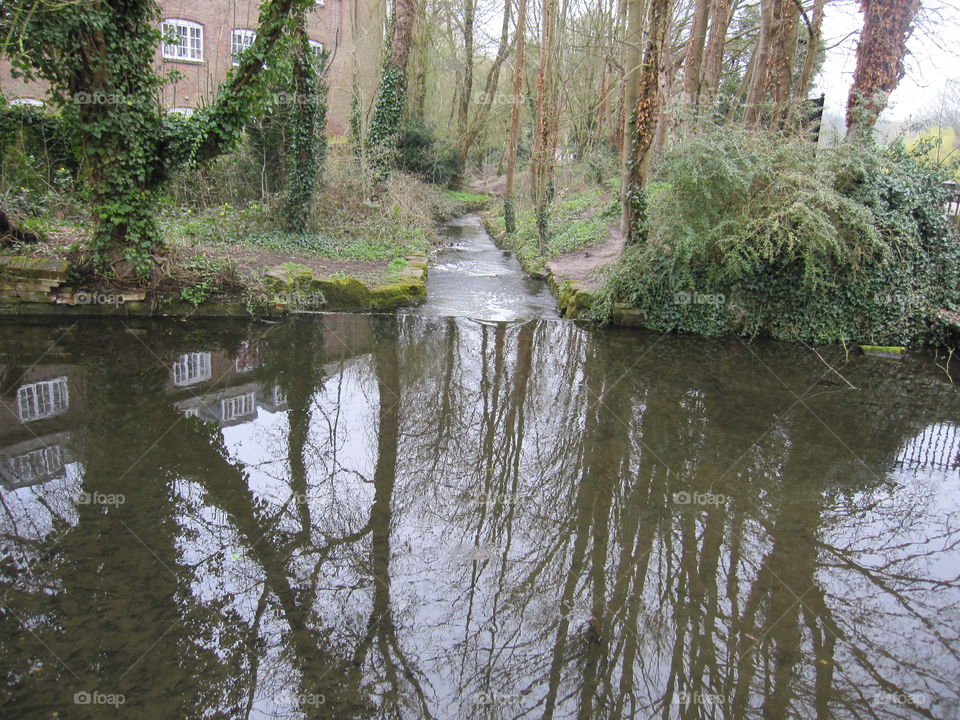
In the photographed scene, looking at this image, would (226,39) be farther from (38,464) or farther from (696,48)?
(38,464)

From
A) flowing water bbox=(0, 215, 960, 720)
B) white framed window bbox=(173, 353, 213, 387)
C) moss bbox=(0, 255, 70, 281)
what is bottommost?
flowing water bbox=(0, 215, 960, 720)

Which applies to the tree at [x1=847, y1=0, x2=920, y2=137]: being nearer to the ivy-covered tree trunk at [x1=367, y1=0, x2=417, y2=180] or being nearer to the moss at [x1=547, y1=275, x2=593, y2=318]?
the moss at [x1=547, y1=275, x2=593, y2=318]

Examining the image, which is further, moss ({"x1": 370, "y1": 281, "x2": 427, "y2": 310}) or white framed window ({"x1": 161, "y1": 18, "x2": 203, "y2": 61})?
white framed window ({"x1": 161, "y1": 18, "x2": 203, "y2": 61})

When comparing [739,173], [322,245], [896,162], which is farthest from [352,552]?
[896,162]

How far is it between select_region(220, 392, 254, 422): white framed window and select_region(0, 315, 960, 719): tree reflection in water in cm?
5

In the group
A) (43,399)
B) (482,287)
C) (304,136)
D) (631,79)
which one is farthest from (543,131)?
(43,399)

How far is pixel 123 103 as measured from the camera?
789 cm

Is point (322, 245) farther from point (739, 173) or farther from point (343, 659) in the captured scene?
point (343, 659)

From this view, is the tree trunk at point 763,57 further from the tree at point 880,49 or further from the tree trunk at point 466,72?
the tree trunk at point 466,72

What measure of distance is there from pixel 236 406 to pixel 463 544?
3.05 meters

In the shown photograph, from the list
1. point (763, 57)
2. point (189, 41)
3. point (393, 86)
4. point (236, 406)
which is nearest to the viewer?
point (236, 406)

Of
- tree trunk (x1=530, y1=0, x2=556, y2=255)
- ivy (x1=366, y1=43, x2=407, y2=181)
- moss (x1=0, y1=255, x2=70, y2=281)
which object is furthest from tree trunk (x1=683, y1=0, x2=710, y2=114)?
moss (x1=0, y1=255, x2=70, y2=281)

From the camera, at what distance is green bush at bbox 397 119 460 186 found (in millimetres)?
23773

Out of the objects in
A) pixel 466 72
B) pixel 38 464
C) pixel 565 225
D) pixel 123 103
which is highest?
pixel 466 72
